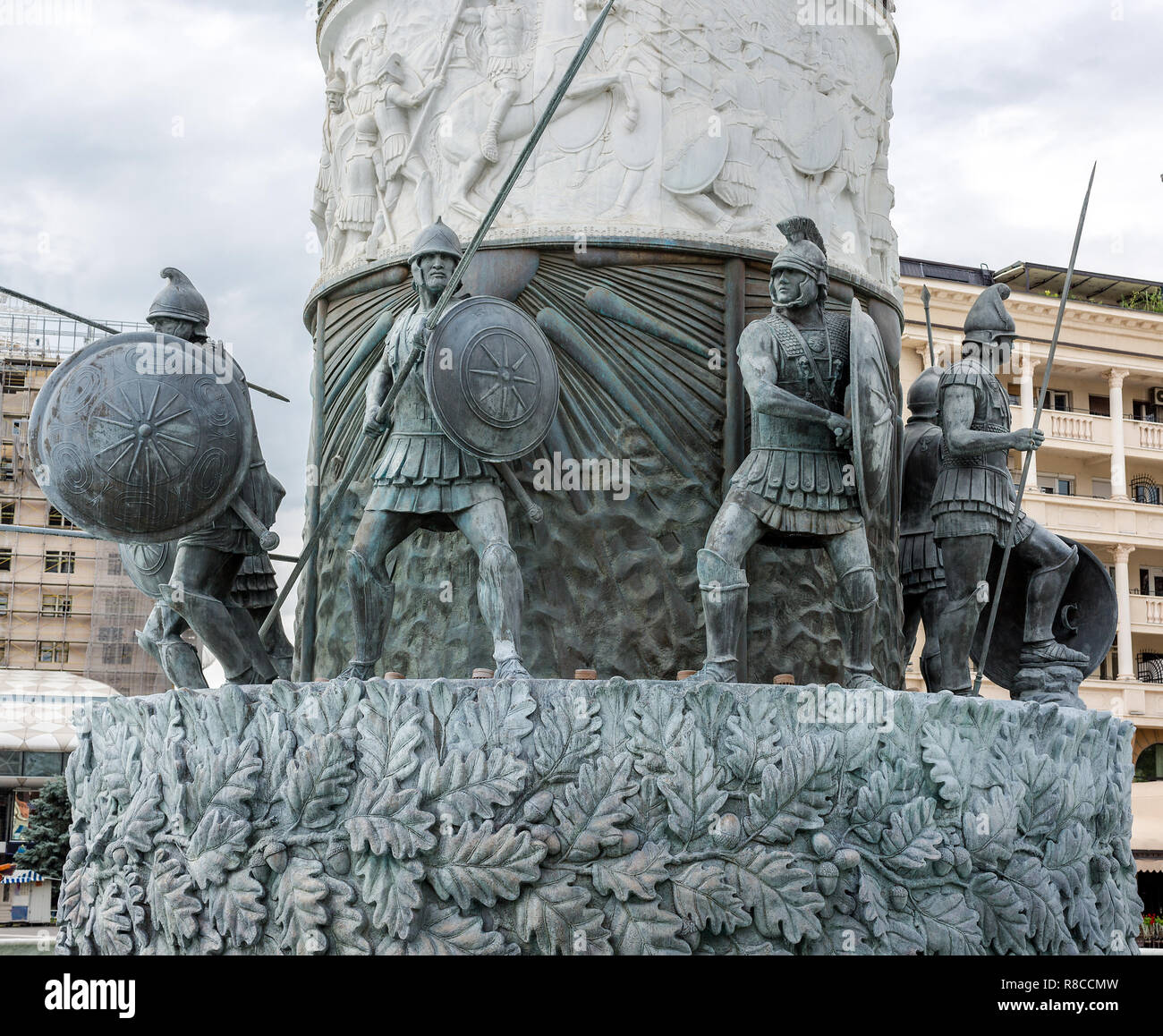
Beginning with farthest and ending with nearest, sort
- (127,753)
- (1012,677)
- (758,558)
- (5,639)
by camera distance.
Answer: (5,639) < (1012,677) < (758,558) < (127,753)

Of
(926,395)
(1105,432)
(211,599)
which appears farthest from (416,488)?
(1105,432)

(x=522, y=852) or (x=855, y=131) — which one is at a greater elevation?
(x=855, y=131)

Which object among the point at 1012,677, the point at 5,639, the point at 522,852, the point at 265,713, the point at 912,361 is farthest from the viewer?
the point at 5,639

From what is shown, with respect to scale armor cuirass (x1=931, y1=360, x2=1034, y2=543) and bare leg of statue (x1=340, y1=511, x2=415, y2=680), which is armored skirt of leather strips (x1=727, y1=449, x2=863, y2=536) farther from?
bare leg of statue (x1=340, y1=511, x2=415, y2=680)

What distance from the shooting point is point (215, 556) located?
387 inches

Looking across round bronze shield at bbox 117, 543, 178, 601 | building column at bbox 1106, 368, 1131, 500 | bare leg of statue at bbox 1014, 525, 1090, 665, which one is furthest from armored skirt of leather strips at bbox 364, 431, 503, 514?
building column at bbox 1106, 368, 1131, 500

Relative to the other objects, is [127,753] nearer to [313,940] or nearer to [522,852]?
[313,940]

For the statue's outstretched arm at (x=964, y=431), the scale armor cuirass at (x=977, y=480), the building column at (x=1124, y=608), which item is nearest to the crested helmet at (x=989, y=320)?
the scale armor cuirass at (x=977, y=480)

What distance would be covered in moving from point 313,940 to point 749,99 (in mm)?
6459

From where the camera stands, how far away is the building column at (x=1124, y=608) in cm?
3169

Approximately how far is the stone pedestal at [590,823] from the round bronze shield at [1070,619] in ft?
9.50

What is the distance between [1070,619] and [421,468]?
17.0ft

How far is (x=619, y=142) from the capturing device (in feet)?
34.2

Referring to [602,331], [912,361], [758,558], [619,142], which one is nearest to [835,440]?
[758,558]
